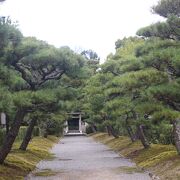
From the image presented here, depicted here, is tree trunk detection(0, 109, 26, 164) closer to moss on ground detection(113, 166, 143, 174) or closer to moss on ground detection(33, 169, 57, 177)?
moss on ground detection(33, 169, 57, 177)

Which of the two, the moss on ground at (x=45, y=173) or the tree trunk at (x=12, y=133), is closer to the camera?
the tree trunk at (x=12, y=133)

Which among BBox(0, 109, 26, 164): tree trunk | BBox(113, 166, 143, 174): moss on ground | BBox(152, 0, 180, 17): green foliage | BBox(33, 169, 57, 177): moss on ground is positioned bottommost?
BBox(33, 169, 57, 177): moss on ground

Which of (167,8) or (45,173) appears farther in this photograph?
(45,173)

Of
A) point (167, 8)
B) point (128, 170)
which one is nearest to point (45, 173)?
point (128, 170)

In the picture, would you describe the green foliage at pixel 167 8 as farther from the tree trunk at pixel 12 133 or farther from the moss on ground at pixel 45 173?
the moss on ground at pixel 45 173

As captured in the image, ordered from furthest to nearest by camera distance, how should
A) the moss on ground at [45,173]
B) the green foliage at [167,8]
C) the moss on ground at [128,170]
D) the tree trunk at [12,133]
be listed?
the moss on ground at [128,170] < the moss on ground at [45,173] < the tree trunk at [12,133] < the green foliage at [167,8]

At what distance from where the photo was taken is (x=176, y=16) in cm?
1323

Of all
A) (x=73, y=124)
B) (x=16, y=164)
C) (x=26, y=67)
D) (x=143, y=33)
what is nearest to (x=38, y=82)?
(x=26, y=67)

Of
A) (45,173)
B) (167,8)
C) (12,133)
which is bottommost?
(45,173)

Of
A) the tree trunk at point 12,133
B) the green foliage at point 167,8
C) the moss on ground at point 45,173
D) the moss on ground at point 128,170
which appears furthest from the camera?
the moss on ground at point 128,170

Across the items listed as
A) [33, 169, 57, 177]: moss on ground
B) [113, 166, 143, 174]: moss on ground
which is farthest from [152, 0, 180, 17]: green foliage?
[33, 169, 57, 177]: moss on ground

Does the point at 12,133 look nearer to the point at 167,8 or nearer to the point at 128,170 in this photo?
the point at 128,170

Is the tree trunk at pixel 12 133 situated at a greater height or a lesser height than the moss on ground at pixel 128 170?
greater

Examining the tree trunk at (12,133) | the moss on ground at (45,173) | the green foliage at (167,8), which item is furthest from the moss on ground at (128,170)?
the green foliage at (167,8)
